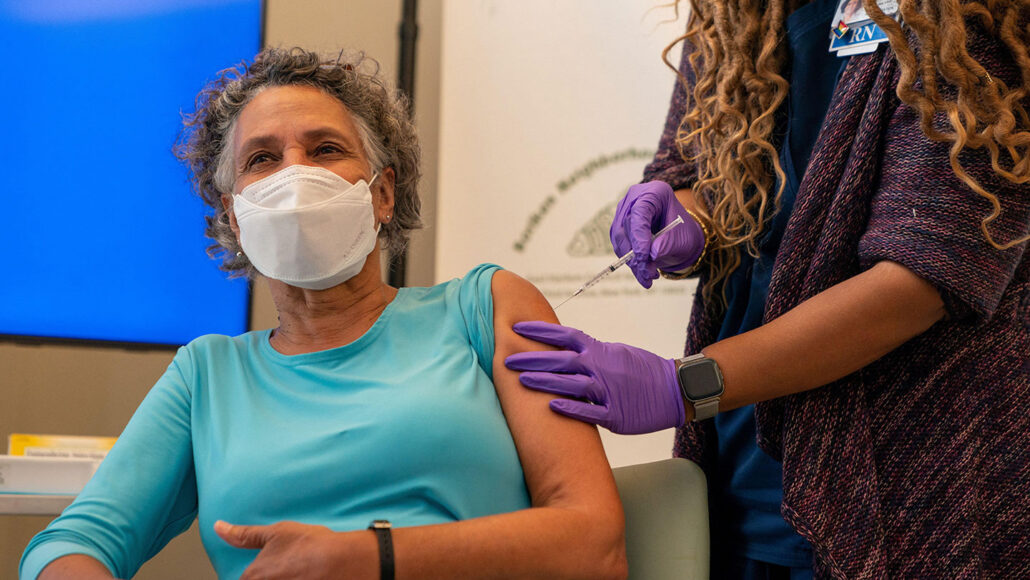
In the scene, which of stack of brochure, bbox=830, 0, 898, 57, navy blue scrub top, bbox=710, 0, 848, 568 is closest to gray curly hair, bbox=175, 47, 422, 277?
navy blue scrub top, bbox=710, 0, 848, 568

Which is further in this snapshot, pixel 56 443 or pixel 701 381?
pixel 56 443

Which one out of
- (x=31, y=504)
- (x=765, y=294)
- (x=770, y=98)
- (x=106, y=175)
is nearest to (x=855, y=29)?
(x=770, y=98)

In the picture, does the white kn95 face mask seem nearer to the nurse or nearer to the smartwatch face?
the nurse

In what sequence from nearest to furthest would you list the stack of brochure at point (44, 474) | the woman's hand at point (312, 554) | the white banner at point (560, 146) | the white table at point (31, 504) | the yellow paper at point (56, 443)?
the woman's hand at point (312, 554) → the white table at point (31, 504) → the stack of brochure at point (44, 474) → the yellow paper at point (56, 443) → the white banner at point (560, 146)

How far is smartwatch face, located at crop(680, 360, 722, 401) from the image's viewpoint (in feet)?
3.79

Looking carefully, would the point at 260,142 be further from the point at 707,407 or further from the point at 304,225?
the point at 707,407

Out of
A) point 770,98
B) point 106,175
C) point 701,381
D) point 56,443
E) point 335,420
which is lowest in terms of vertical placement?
point 56,443

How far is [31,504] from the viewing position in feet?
5.22

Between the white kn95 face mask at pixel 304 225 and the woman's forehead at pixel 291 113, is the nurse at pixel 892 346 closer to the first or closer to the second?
the white kn95 face mask at pixel 304 225

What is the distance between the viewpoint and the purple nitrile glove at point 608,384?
1193 mm

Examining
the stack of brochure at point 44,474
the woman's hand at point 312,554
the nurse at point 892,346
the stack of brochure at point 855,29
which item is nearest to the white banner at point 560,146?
the stack of brochure at point 855,29

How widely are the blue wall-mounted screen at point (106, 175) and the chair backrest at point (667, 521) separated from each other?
1.51 m

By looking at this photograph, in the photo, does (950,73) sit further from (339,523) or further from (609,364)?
(339,523)

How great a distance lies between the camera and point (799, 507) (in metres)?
1.14
